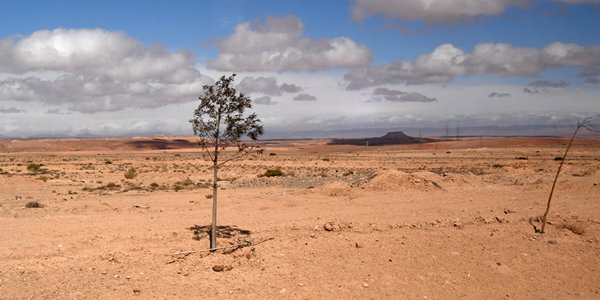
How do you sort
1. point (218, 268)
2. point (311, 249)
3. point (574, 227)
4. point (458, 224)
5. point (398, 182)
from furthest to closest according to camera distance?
1. point (398, 182)
2. point (458, 224)
3. point (574, 227)
4. point (311, 249)
5. point (218, 268)

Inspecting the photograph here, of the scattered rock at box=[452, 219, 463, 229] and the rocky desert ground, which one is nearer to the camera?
the rocky desert ground

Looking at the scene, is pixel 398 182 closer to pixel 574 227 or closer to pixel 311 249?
pixel 574 227

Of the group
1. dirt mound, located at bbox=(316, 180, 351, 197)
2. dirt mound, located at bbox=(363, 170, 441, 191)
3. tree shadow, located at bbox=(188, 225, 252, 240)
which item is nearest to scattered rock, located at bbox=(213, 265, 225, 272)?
tree shadow, located at bbox=(188, 225, 252, 240)

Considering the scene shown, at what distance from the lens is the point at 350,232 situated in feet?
46.9

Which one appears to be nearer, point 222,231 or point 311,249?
point 311,249

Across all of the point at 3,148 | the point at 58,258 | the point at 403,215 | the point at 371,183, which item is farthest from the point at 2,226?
the point at 3,148

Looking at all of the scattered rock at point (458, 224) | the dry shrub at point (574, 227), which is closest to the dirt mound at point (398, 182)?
the scattered rock at point (458, 224)

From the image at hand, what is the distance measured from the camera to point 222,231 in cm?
1468

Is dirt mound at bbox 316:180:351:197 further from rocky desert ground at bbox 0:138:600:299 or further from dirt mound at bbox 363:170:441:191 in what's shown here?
rocky desert ground at bbox 0:138:600:299

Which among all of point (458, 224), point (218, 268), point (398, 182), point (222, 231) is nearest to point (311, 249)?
point (218, 268)

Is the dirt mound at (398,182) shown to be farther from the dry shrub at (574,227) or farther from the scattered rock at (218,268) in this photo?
the scattered rock at (218,268)

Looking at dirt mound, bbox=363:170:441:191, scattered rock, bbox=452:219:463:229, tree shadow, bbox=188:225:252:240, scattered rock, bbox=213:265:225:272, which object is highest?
dirt mound, bbox=363:170:441:191

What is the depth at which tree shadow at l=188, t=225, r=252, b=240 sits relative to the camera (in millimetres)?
14157

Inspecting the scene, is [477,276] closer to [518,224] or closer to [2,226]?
[518,224]
